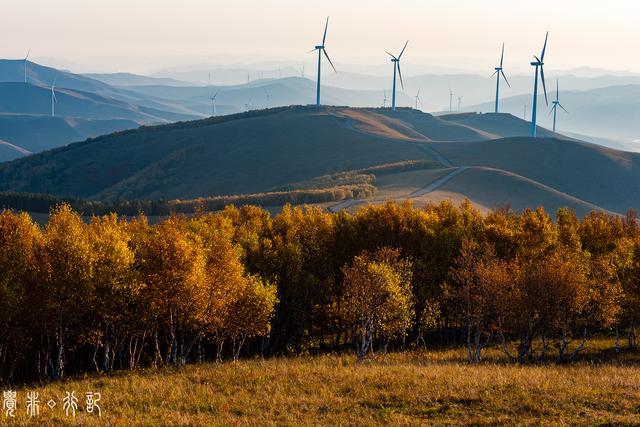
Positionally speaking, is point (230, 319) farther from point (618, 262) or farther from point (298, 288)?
point (618, 262)

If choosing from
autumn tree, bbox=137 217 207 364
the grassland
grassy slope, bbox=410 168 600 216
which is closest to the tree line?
autumn tree, bbox=137 217 207 364

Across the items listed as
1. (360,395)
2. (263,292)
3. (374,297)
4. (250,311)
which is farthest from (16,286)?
(360,395)

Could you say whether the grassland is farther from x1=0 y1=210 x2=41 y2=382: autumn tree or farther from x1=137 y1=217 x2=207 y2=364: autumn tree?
x1=0 y1=210 x2=41 y2=382: autumn tree

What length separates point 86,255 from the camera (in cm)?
5694

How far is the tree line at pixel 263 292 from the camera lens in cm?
5769

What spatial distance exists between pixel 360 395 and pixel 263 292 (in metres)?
22.5

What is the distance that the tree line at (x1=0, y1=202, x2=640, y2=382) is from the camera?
57.7m

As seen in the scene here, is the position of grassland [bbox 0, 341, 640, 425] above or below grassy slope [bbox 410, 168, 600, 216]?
below

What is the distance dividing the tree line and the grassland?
317 inches

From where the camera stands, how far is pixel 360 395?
139 ft

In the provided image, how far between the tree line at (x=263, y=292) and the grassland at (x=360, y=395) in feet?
26.4

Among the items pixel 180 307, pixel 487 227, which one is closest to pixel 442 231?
pixel 487 227

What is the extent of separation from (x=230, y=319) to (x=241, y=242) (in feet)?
53.1

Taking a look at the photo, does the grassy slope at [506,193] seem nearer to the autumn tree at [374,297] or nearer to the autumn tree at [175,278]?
the autumn tree at [374,297]
